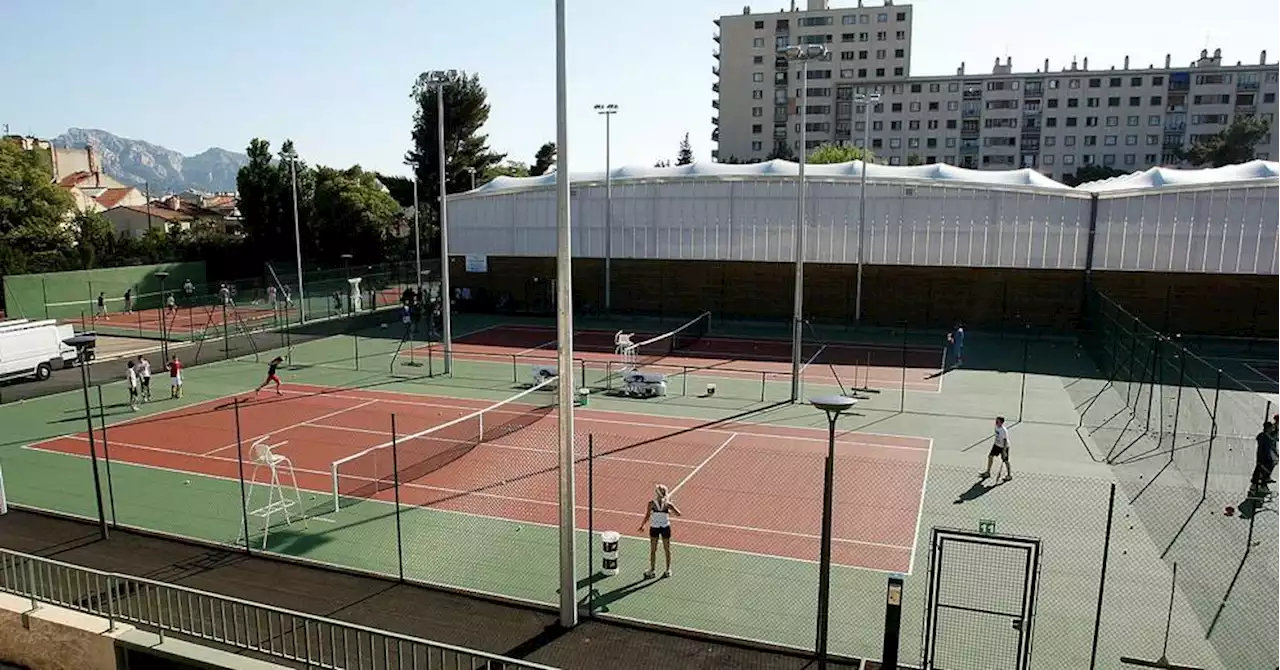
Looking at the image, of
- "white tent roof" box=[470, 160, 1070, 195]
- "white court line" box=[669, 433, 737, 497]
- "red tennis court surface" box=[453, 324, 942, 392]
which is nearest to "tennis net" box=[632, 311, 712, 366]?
"red tennis court surface" box=[453, 324, 942, 392]

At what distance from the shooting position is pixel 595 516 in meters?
17.8

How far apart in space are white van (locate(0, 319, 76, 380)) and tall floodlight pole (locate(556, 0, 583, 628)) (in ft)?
88.6

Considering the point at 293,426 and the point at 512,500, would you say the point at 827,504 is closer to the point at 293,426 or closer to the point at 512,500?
the point at 512,500

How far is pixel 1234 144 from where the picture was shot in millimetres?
94938

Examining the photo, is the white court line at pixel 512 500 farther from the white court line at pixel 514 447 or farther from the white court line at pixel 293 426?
the white court line at pixel 514 447

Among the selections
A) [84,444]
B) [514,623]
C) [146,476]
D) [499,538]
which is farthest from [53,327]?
[514,623]

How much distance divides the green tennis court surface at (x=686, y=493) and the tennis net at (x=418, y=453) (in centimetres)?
18

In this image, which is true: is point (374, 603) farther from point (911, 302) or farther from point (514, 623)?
point (911, 302)

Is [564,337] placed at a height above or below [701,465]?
above

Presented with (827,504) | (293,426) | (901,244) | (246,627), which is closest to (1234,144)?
(901,244)

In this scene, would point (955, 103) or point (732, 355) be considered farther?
point (955, 103)

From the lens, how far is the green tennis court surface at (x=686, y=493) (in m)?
13.6

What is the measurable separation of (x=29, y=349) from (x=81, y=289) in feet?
77.0

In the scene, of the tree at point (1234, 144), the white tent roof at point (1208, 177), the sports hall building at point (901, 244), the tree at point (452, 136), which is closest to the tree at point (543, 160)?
the tree at point (452, 136)
